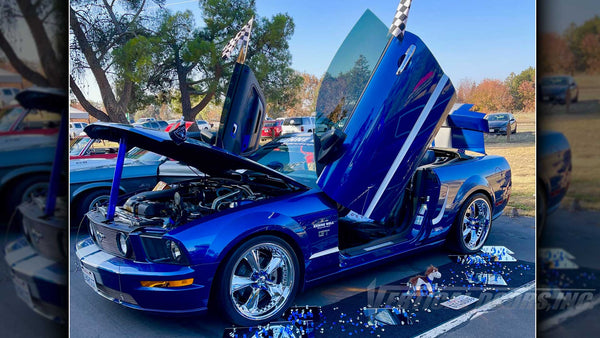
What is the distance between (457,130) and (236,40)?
3.00 meters

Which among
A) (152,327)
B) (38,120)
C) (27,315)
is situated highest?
(38,120)

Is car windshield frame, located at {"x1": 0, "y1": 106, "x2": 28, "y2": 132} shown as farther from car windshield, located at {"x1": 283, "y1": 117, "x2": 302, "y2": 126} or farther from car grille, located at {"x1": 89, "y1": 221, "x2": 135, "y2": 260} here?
car windshield, located at {"x1": 283, "y1": 117, "x2": 302, "y2": 126}

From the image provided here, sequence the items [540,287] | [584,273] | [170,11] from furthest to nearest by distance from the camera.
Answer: [170,11] → [540,287] → [584,273]

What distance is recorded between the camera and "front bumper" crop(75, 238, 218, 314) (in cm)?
237

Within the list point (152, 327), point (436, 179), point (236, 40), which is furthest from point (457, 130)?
point (152, 327)

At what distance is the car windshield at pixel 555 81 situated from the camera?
2513 millimetres

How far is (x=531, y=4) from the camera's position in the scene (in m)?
5.43

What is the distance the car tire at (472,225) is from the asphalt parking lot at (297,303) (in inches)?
21.2

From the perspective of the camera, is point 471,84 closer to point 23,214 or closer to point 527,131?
point 527,131

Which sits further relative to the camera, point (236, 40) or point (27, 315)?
point (236, 40)

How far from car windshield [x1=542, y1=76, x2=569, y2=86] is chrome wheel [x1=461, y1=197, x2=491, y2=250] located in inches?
65.7

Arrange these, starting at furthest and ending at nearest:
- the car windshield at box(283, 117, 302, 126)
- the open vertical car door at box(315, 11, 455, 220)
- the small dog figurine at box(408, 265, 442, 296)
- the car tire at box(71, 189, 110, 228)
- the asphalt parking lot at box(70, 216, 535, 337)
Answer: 1. the car windshield at box(283, 117, 302, 126)
2. the car tire at box(71, 189, 110, 228)
3. the small dog figurine at box(408, 265, 442, 296)
4. the open vertical car door at box(315, 11, 455, 220)
5. the asphalt parking lot at box(70, 216, 535, 337)

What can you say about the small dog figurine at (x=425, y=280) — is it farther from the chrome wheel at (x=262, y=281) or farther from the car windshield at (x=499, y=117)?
the car windshield at (x=499, y=117)

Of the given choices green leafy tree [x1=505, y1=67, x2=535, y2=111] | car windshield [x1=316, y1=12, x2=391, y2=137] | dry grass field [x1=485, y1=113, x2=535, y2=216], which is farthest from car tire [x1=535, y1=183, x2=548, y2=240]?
green leafy tree [x1=505, y1=67, x2=535, y2=111]
